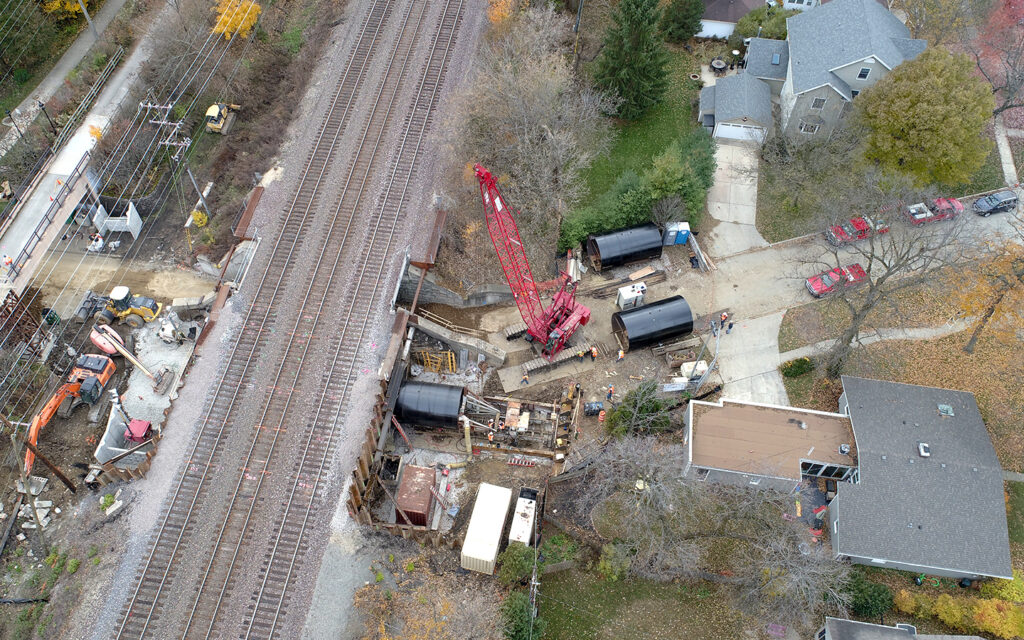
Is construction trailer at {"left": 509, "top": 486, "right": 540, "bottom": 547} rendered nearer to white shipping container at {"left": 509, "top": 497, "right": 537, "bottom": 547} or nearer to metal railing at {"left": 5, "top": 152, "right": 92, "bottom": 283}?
white shipping container at {"left": 509, "top": 497, "right": 537, "bottom": 547}

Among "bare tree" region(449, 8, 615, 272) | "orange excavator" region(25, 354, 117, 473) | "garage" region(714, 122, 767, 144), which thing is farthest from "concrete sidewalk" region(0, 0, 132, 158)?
"garage" region(714, 122, 767, 144)

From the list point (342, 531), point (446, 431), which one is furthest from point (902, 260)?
point (342, 531)

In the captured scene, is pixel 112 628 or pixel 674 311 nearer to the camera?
pixel 112 628

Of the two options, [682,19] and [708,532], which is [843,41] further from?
[708,532]

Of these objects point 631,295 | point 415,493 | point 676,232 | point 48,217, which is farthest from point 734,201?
point 48,217

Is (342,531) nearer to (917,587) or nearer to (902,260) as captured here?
(917,587)

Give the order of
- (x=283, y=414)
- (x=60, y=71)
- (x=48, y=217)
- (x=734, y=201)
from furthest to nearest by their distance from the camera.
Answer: (x=60, y=71)
(x=734, y=201)
(x=48, y=217)
(x=283, y=414)

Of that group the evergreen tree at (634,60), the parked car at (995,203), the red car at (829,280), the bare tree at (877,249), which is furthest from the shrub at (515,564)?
the parked car at (995,203)
